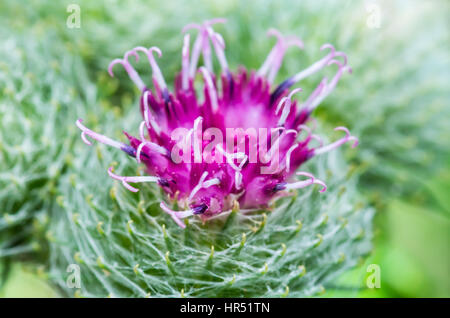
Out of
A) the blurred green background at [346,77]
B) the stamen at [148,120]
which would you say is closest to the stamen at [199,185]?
the stamen at [148,120]

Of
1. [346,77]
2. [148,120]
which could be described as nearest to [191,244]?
[148,120]

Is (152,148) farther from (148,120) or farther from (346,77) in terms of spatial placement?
(346,77)

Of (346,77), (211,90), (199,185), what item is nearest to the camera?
(199,185)

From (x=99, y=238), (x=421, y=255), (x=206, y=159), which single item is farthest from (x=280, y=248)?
(x=421, y=255)

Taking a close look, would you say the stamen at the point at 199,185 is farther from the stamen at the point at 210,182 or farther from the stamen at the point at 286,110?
the stamen at the point at 286,110

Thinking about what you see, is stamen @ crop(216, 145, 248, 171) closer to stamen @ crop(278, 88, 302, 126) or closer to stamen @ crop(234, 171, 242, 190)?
stamen @ crop(234, 171, 242, 190)

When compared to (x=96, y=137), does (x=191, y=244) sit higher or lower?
lower

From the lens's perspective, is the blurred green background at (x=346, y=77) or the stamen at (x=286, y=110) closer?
the stamen at (x=286, y=110)
